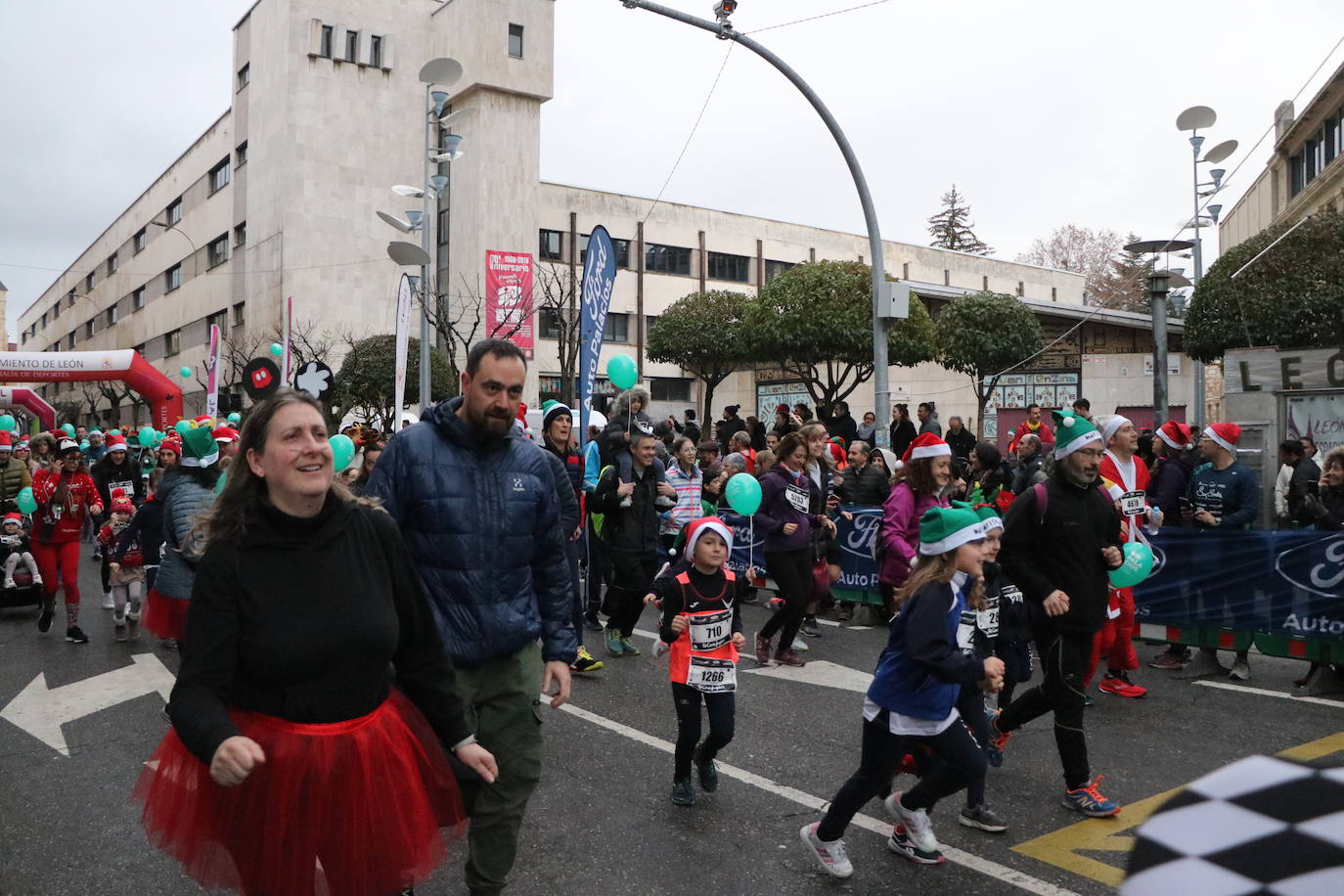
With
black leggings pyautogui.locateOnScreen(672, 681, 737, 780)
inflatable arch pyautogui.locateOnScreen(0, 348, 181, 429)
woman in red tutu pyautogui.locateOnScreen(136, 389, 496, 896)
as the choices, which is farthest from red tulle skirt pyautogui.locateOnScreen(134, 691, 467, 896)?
inflatable arch pyautogui.locateOnScreen(0, 348, 181, 429)

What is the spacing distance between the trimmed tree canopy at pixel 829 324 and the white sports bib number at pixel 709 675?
2640cm

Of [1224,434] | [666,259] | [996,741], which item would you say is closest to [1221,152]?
[1224,434]

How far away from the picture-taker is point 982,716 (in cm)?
507

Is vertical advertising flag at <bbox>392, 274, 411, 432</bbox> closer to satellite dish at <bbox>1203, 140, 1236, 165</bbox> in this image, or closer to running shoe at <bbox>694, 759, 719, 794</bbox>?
running shoe at <bbox>694, 759, 719, 794</bbox>

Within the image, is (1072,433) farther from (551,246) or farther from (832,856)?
(551,246)

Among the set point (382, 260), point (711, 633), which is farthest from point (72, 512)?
point (382, 260)

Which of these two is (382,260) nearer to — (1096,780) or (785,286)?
(785,286)

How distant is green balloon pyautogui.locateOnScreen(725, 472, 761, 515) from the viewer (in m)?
7.86

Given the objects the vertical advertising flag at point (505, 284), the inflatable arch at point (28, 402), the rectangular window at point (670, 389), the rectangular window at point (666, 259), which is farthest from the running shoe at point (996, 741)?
the rectangular window at point (666, 259)

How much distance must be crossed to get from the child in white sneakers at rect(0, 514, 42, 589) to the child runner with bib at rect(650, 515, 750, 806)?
9.08m

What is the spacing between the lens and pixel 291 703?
2.69 meters

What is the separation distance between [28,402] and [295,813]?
154 ft

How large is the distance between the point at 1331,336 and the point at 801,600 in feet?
62.4

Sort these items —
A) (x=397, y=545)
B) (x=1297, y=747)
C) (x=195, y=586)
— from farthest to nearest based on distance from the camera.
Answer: (x=1297, y=747)
(x=397, y=545)
(x=195, y=586)
